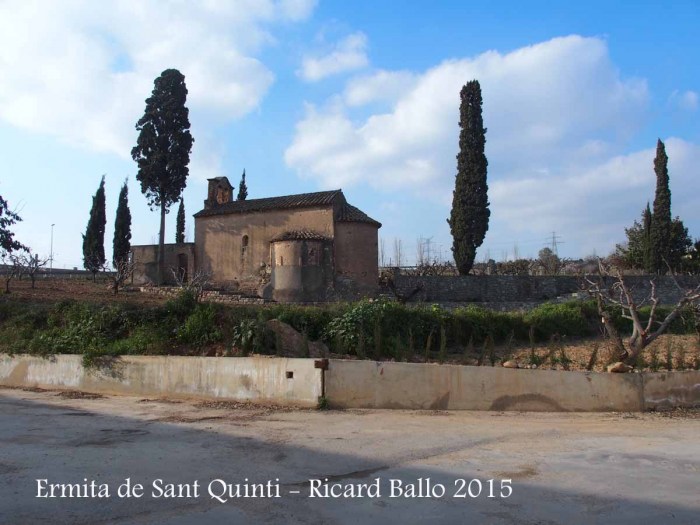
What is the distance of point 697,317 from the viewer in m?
16.0

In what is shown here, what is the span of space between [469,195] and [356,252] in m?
7.84

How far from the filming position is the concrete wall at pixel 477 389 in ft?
32.0

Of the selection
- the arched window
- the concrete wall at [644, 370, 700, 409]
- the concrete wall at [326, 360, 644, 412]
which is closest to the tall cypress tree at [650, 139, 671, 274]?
the arched window

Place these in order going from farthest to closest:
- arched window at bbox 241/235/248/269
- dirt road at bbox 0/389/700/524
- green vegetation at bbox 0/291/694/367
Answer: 1. arched window at bbox 241/235/248/269
2. green vegetation at bbox 0/291/694/367
3. dirt road at bbox 0/389/700/524

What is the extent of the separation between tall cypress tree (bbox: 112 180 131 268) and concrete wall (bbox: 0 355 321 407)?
29486 mm

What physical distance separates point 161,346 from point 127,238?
32627mm

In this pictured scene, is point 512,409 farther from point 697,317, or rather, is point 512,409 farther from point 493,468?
point 697,317

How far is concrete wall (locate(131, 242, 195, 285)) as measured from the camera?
34.4 meters

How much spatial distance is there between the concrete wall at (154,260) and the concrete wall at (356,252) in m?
10.5

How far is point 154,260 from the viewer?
34750mm

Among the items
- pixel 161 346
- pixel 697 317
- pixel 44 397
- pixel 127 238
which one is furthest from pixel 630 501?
pixel 127 238

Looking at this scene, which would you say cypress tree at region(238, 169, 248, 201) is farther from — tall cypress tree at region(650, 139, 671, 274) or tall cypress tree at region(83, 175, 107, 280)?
tall cypress tree at region(650, 139, 671, 274)

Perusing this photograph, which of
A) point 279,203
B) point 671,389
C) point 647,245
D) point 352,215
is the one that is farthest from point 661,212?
point 671,389

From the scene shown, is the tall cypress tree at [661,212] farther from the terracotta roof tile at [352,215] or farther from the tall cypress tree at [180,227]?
the tall cypress tree at [180,227]
